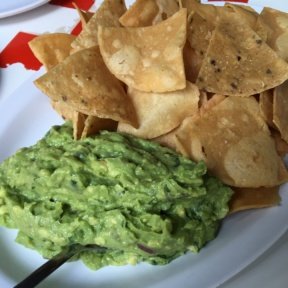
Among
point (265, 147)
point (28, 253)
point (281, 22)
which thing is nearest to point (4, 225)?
point (28, 253)

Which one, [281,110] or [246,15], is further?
[246,15]

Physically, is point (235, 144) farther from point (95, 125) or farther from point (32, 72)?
point (32, 72)

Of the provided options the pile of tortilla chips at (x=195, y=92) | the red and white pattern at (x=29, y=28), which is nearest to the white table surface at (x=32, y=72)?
the red and white pattern at (x=29, y=28)

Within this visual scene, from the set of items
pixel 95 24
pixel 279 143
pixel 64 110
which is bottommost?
pixel 279 143

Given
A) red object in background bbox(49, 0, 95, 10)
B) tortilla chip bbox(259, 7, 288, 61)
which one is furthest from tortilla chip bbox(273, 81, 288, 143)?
red object in background bbox(49, 0, 95, 10)

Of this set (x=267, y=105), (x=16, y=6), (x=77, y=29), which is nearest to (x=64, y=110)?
(x=267, y=105)
